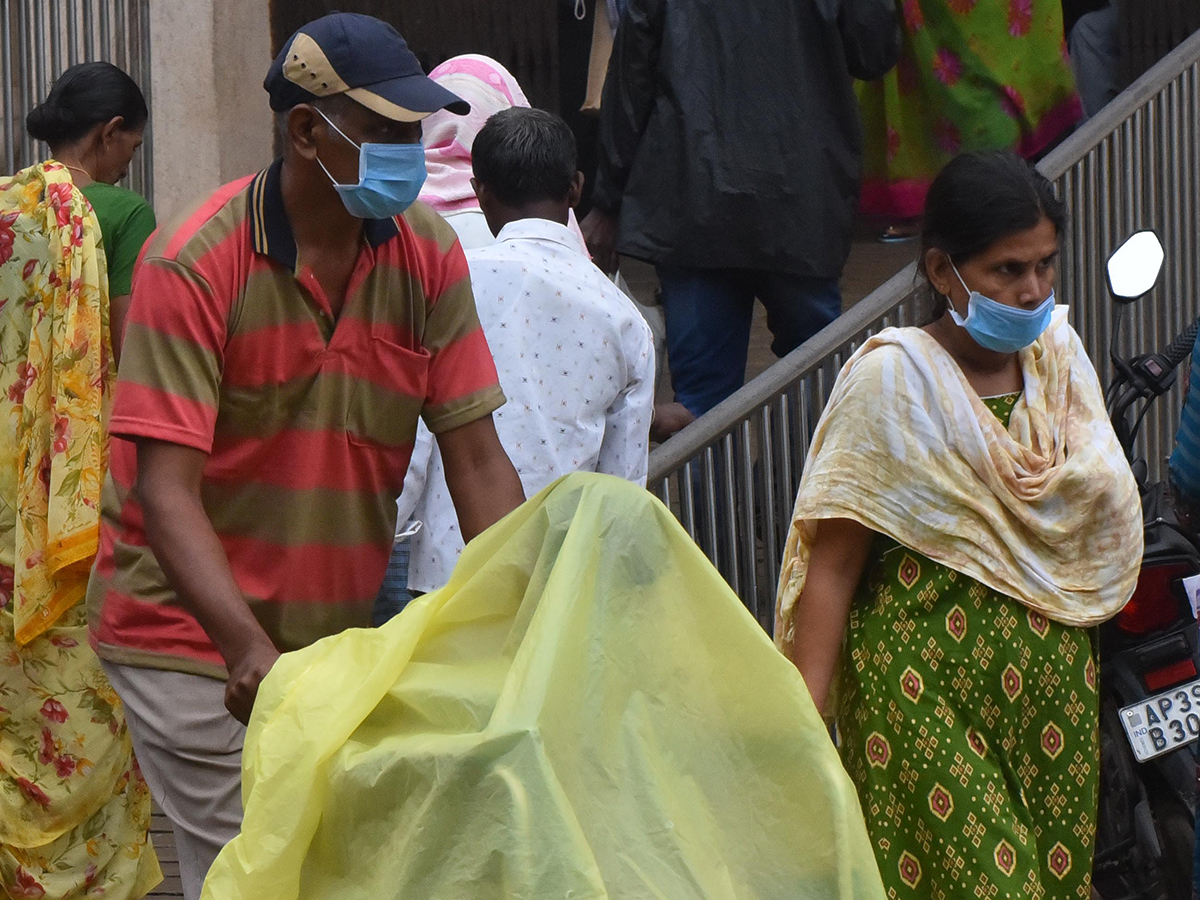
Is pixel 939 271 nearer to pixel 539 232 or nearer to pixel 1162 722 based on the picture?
pixel 539 232

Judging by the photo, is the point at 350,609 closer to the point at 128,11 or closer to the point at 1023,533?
the point at 1023,533

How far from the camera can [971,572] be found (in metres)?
3.43

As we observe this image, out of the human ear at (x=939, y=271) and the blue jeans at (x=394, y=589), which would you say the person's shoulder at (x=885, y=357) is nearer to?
the human ear at (x=939, y=271)

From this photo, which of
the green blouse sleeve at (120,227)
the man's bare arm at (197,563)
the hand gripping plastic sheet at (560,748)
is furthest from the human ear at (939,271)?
the green blouse sleeve at (120,227)

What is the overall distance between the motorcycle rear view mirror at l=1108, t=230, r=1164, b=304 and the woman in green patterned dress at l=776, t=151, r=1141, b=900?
21.2 inches

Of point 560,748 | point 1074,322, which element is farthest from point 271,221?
point 1074,322

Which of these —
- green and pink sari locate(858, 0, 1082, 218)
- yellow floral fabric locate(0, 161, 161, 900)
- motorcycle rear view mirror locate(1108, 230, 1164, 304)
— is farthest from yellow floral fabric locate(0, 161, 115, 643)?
green and pink sari locate(858, 0, 1082, 218)

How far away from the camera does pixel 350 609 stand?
3.07 m

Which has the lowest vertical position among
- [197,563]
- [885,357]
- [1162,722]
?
[1162,722]

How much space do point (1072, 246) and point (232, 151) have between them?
10.5 ft

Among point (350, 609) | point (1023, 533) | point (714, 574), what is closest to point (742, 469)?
point (1023, 533)

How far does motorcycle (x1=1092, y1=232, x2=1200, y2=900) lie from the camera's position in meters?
4.29

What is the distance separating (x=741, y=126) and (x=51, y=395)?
Result: 2.07m

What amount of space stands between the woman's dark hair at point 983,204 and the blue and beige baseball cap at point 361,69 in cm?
115
